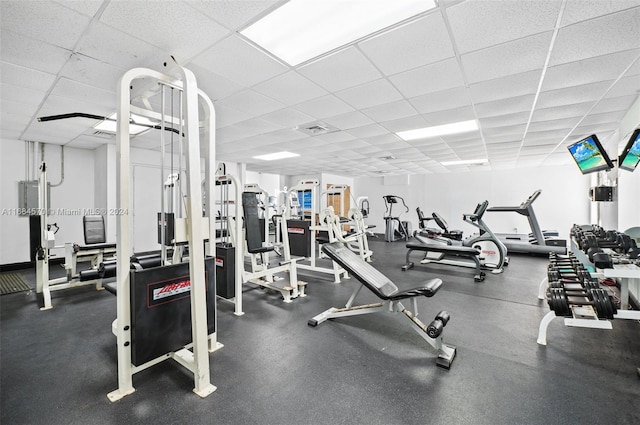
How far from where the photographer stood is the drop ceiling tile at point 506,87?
8.96 ft

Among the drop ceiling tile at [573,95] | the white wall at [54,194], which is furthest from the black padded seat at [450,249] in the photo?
the white wall at [54,194]

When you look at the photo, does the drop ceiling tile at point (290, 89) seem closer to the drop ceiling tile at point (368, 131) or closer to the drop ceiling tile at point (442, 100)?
the drop ceiling tile at point (442, 100)

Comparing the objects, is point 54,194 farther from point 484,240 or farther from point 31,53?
point 484,240

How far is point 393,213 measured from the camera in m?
10.6

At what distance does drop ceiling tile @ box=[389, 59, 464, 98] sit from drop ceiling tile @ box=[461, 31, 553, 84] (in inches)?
4.2

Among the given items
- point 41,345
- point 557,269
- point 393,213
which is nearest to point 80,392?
point 41,345

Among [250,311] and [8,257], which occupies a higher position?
[8,257]

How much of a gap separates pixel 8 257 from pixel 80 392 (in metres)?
5.15

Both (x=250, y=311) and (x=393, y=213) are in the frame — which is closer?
(x=250, y=311)

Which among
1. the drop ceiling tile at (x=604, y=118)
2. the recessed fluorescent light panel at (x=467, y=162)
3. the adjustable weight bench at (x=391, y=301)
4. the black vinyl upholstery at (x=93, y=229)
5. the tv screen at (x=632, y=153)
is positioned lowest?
the adjustable weight bench at (x=391, y=301)

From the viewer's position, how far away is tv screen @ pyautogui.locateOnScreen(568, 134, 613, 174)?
3627 mm

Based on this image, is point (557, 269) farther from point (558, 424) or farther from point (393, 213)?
point (393, 213)

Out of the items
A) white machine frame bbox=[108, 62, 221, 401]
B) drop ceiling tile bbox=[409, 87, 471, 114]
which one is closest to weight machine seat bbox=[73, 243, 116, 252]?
white machine frame bbox=[108, 62, 221, 401]

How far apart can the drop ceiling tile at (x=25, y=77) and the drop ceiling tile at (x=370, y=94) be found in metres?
2.89
